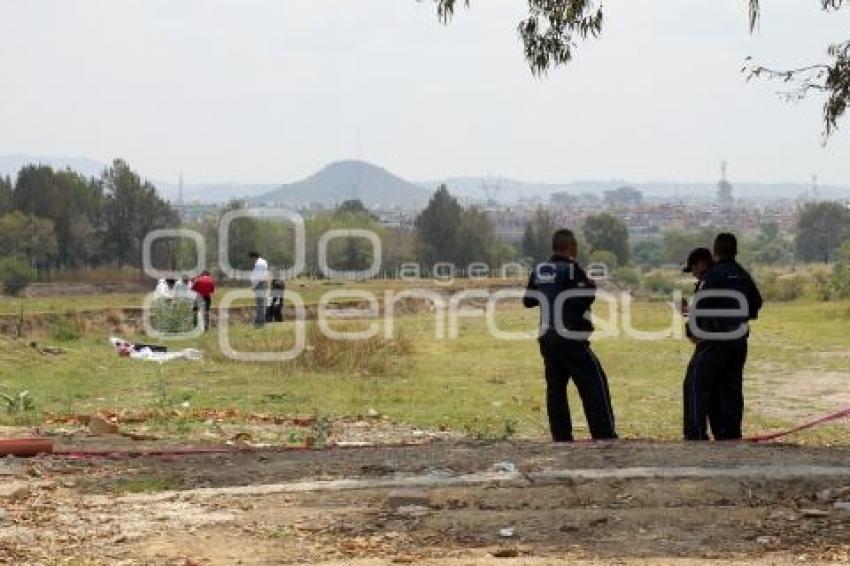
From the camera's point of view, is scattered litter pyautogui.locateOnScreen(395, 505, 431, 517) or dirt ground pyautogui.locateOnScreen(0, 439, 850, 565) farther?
scattered litter pyautogui.locateOnScreen(395, 505, 431, 517)

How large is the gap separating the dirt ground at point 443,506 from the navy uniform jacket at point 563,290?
996 millimetres

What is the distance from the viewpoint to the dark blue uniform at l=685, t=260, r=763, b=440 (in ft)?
30.8

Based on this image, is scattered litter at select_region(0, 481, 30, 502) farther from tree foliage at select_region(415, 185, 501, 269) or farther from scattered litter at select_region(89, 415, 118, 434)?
tree foliage at select_region(415, 185, 501, 269)

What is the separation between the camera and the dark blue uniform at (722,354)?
369 inches

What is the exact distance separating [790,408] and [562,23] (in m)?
6.78

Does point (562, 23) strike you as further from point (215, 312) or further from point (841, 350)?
point (215, 312)

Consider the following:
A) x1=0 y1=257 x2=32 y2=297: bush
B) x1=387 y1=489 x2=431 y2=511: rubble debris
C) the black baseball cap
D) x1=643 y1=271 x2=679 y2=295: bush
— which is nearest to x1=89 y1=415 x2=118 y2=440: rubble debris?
→ x1=387 y1=489 x2=431 y2=511: rubble debris

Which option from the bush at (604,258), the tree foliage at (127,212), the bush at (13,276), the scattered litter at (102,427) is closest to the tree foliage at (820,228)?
the bush at (604,258)

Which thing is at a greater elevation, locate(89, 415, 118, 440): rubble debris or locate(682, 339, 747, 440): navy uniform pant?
locate(682, 339, 747, 440): navy uniform pant

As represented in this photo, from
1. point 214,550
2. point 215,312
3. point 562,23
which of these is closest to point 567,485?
point 214,550

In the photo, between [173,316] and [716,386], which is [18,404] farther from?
[173,316]

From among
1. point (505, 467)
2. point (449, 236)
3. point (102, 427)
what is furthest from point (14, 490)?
point (449, 236)

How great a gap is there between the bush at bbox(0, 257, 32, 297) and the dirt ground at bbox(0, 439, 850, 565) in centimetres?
4297

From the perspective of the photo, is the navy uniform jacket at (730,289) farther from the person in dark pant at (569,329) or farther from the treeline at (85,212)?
the treeline at (85,212)
